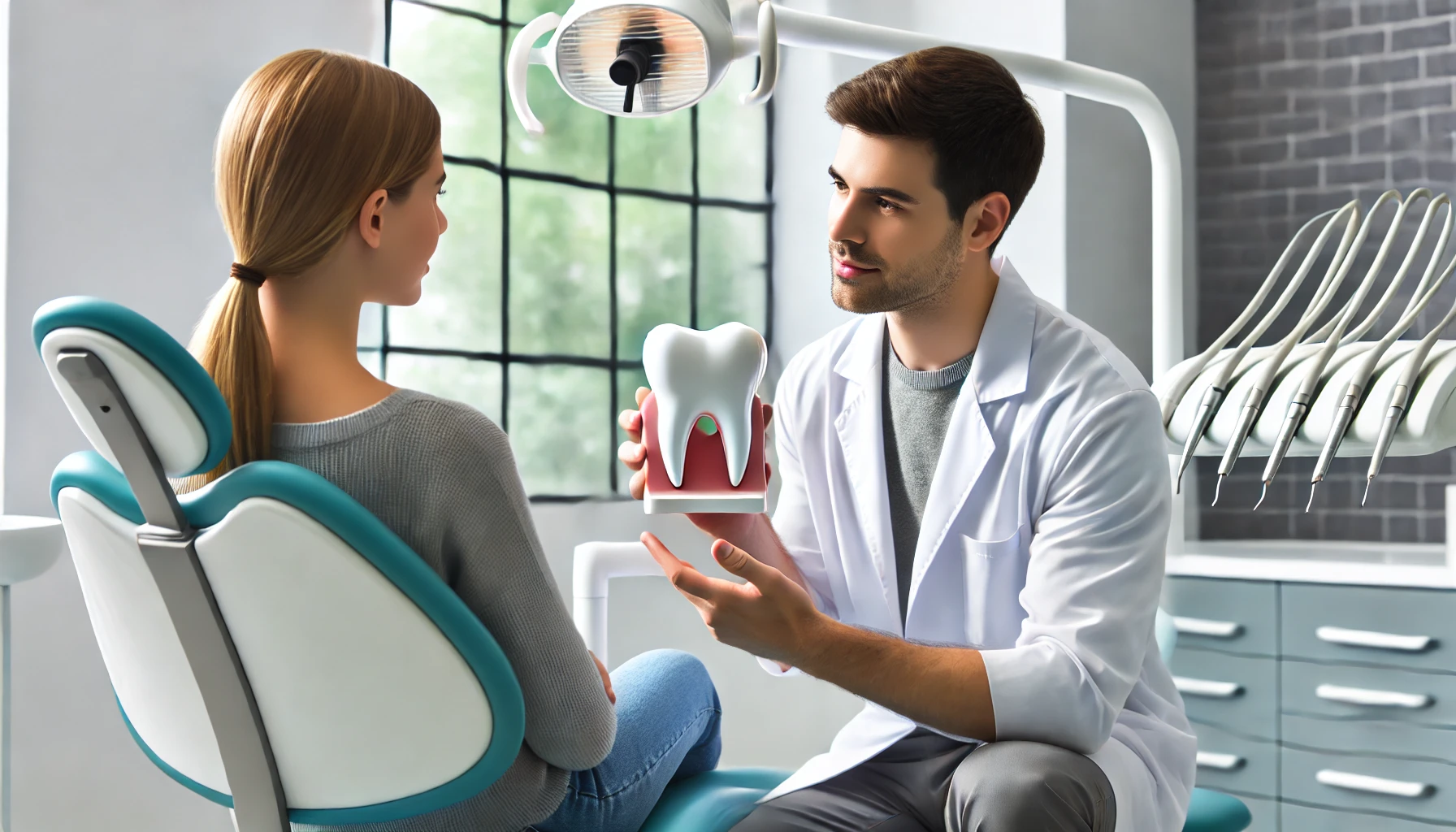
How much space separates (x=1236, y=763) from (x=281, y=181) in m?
2.27

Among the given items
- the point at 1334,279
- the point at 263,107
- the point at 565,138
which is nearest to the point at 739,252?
the point at 565,138

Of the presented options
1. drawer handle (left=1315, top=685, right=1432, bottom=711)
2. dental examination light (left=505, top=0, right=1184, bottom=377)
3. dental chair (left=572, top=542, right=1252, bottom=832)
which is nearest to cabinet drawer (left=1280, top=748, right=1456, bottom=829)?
drawer handle (left=1315, top=685, right=1432, bottom=711)

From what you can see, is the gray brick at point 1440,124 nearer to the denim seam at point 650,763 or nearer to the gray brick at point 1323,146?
the gray brick at point 1323,146

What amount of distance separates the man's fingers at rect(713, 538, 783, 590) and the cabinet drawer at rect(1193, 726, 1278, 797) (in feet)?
5.68

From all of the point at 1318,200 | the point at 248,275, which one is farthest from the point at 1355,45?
the point at 248,275

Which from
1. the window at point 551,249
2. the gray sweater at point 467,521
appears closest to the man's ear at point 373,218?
the gray sweater at point 467,521

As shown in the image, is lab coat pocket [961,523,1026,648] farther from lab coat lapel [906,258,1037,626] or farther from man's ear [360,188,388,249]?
man's ear [360,188,388,249]

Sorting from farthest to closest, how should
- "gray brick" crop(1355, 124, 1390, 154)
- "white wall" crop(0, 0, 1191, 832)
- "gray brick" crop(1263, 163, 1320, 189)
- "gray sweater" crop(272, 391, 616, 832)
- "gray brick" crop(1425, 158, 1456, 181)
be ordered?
"gray brick" crop(1263, 163, 1320, 189), "gray brick" crop(1355, 124, 1390, 154), "gray brick" crop(1425, 158, 1456, 181), "white wall" crop(0, 0, 1191, 832), "gray sweater" crop(272, 391, 616, 832)

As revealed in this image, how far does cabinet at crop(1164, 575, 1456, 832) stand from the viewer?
7.41ft

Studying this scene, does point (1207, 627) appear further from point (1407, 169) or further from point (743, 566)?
point (743, 566)

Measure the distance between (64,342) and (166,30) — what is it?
5.17ft

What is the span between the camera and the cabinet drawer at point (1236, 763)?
96.3 inches

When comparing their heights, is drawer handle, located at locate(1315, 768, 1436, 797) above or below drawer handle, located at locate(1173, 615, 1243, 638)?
below

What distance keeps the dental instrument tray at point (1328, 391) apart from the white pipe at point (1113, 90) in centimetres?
31
